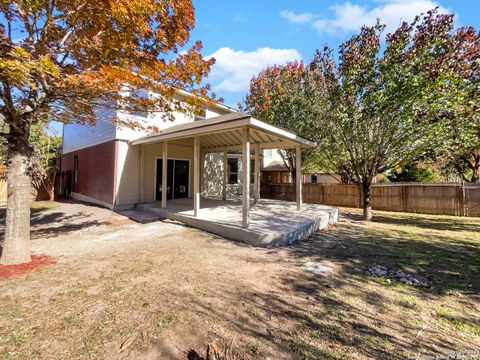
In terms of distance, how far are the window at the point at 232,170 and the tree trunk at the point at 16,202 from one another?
1277cm

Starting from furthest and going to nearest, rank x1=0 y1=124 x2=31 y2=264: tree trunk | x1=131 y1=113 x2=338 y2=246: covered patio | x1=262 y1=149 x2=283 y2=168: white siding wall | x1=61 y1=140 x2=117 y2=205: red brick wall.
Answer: x1=262 y1=149 x2=283 y2=168: white siding wall → x1=61 y1=140 x2=117 y2=205: red brick wall → x1=131 y1=113 x2=338 y2=246: covered patio → x1=0 y1=124 x2=31 y2=264: tree trunk

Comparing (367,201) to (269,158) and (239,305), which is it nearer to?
(239,305)

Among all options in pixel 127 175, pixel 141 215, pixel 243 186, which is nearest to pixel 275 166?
pixel 127 175

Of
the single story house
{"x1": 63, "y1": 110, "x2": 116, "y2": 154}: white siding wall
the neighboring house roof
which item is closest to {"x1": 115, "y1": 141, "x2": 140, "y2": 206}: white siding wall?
the single story house

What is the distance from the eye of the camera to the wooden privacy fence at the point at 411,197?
1164 cm

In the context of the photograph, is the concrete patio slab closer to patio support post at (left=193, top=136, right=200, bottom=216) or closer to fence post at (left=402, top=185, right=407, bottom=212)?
patio support post at (left=193, top=136, right=200, bottom=216)

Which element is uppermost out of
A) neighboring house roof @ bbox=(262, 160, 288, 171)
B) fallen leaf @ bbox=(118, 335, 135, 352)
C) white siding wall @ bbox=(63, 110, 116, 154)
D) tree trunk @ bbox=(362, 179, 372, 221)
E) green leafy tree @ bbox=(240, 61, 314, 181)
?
green leafy tree @ bbox=(240, 61, 314, 181)

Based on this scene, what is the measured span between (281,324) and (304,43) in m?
12.5

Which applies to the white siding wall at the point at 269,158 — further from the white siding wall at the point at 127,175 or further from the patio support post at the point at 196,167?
the patio support post at the point at 196,167

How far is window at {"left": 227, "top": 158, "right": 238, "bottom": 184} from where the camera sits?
1712 cm

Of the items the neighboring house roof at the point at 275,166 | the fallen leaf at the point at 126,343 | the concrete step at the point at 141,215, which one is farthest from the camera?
the neighboring house roof at the point at 275,166

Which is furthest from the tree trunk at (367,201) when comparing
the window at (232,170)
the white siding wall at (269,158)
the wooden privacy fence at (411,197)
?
the white siding wall at (269,158)

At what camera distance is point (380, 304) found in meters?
3.53

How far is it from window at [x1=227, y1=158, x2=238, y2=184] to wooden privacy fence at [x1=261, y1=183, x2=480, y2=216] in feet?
17.0
